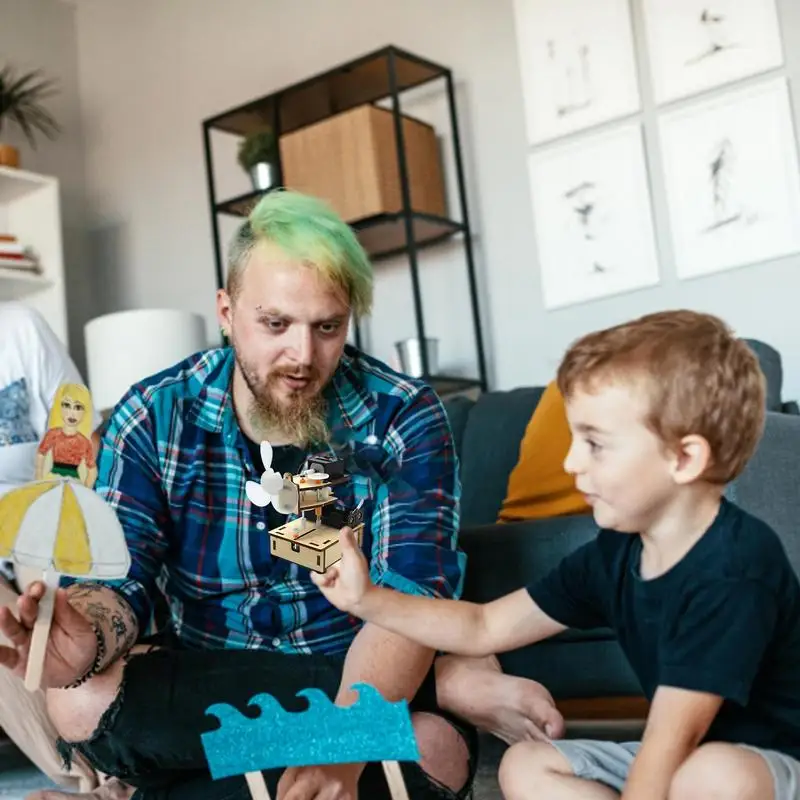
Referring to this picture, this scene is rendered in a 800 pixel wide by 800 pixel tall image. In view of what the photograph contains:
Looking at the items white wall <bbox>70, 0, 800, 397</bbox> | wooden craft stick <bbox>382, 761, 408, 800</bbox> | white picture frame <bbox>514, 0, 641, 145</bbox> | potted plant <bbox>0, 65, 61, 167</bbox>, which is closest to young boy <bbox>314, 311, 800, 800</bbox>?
wooden craft stick <bbox>382, 761, 408, 800</bbox>

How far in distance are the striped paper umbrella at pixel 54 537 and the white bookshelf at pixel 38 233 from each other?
249 centimetres

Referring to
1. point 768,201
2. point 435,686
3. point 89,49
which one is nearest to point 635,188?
point 768,201

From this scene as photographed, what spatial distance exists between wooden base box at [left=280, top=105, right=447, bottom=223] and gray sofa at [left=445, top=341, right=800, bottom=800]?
88cm

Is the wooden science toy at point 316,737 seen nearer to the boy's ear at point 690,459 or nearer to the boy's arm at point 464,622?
the boy's arm at point 464,622

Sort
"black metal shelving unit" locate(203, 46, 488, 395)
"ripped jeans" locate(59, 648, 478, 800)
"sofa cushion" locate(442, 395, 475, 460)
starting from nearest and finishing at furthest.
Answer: "ripped jeans" locate(59, 648, 478, 800)
"sofa cushion" locate(442, 395, 475, 460)
"black metal shelving unit" locate(203, 46, 488, 395)

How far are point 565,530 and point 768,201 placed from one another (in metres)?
1.20

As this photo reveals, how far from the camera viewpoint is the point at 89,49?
3.87 m

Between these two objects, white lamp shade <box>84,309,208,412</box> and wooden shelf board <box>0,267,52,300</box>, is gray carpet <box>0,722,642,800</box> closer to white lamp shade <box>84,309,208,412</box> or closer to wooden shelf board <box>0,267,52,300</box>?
white lamp shade <box>84,309,208,412</box>

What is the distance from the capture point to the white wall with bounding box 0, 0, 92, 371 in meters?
3.62

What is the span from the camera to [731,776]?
79 cm

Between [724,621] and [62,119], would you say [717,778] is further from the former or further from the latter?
[62,119]

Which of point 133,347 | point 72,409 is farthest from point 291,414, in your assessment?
point 133,347

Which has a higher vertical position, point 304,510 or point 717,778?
point 304,510

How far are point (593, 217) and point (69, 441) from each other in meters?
1.98
